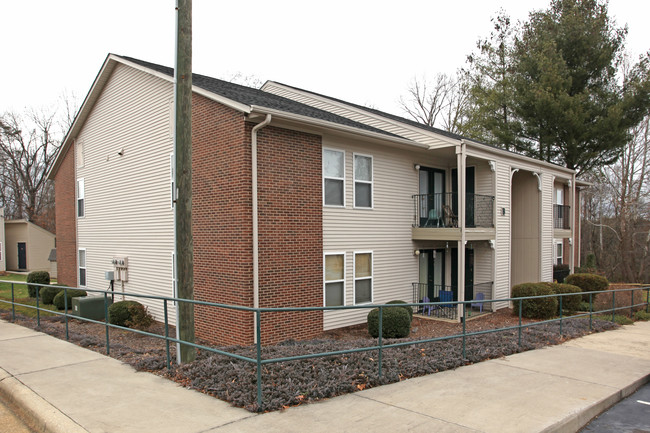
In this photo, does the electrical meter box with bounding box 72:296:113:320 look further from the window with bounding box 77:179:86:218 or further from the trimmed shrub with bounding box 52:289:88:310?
the window with bounding box 77:179:86:218

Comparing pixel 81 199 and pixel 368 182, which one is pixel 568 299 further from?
pixel 81 199

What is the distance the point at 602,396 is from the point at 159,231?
436 inches

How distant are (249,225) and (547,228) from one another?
44.1 ft

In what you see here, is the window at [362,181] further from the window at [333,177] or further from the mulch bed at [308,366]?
the mulch bed at [308,366]

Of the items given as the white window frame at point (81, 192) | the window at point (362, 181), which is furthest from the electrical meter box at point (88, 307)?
the window at point (362, 181)

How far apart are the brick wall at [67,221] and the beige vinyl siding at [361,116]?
829 cm

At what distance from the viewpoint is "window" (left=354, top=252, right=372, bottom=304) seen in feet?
42.8

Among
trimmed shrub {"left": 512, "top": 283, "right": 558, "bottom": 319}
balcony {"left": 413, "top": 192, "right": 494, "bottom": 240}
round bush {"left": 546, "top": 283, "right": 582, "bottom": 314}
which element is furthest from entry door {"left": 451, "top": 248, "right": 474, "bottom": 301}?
round bush {"left": 546, "top": 283, "right": 582, "bottom": 314}

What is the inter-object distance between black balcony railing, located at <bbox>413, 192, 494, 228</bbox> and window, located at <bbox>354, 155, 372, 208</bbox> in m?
2.31

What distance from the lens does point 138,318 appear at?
12734mm

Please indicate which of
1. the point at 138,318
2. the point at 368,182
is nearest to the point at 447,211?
the point at 368,182

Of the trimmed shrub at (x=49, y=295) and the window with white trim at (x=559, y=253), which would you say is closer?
the trimmed shrub at (x=49, y=295)

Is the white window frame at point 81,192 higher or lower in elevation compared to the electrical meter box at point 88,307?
higher

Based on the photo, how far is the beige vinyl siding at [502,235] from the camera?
1608 cm
